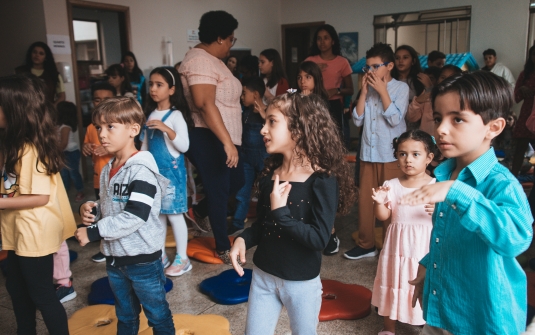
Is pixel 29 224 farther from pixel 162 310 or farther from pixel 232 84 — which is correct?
pixel 232 84

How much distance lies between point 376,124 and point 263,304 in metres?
1.84

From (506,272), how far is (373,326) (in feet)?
4.06

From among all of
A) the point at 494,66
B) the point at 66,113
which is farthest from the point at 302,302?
the point at 494,66

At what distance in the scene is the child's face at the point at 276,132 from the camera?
1.67 metres

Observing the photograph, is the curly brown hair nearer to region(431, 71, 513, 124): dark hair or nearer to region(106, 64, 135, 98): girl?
region(431, 71, 513, 124): dark hair

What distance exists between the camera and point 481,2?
306 inches

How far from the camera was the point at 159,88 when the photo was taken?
288 cm

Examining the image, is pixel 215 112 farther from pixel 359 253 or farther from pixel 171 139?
pixel 359 253

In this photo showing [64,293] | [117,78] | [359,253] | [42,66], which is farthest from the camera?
[42,66]

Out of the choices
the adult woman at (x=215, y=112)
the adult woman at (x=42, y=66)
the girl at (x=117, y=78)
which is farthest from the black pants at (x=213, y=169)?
the adult woman at (x=42, y=66)

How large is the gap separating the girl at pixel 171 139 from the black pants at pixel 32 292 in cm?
94

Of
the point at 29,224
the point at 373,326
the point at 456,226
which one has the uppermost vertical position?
the point at 456,226

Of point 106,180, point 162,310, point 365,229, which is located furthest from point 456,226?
point 365,229

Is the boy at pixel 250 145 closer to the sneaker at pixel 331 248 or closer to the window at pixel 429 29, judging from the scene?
the sneaker at pixel 331 248
